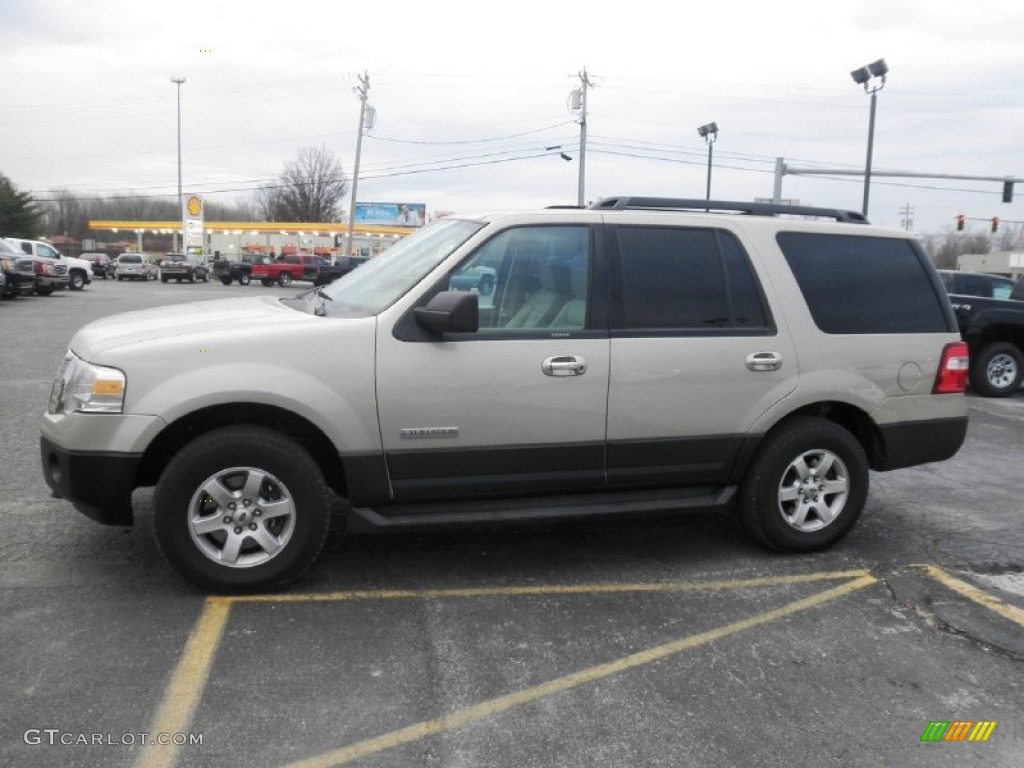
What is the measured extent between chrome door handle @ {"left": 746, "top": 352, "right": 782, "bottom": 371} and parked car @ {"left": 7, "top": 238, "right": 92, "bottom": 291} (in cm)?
2943

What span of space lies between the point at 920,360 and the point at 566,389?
2.22 m

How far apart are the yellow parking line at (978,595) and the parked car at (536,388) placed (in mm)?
518

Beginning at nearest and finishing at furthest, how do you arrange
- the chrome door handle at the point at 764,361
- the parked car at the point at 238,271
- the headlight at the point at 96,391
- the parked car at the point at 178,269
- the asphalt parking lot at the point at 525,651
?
the asphalt parking lot at the point at 525,651, the headlight at the point at 96,391, the chrome door handle at the point at 764,361, the parked car at the point at 178,269, the parked car at the point at 238,271

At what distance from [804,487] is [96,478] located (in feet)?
11.8

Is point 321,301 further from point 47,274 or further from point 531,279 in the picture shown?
point 47,274

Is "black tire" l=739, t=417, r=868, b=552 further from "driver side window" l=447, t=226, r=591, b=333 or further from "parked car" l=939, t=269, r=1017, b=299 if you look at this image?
"parked car" l=939, t=269, r=1017, b=299

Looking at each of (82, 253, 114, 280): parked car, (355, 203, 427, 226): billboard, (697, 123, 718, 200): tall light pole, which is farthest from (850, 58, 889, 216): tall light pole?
(355, 203, 427, 226): billboard

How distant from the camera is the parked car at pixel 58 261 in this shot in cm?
2914

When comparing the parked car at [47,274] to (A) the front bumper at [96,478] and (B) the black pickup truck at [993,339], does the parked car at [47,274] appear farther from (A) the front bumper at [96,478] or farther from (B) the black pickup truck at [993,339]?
(A) the front bumper at [96,478]

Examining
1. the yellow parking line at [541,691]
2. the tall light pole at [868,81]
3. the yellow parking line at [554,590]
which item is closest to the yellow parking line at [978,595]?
the yellow parking line at [554,590]

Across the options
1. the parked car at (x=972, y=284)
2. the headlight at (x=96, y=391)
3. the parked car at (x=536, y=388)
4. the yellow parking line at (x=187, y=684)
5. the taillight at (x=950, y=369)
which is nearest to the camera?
the yellow parking line at (x=187, y=684)

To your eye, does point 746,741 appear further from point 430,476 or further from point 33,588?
point 33,588

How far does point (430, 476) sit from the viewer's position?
411cm

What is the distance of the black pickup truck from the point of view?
11.4 m
